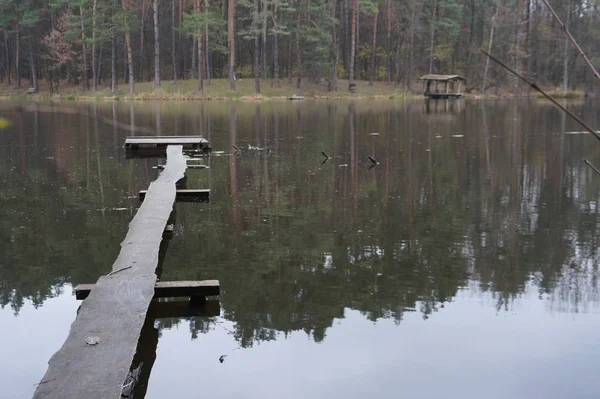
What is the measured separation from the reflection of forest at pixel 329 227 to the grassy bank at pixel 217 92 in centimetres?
3150

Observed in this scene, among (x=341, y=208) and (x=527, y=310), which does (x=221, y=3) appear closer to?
(x=341, y=208)

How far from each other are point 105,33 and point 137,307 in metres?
49.4

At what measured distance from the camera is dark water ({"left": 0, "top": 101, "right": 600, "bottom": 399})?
5.02 m

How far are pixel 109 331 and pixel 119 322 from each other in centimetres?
18

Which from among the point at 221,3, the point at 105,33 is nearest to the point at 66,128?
the point at 105,33

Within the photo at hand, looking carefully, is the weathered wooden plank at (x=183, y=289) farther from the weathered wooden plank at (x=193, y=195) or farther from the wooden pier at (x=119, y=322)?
the weathered wooden plank at (x=193, y=195)

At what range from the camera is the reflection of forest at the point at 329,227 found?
665 centimetres

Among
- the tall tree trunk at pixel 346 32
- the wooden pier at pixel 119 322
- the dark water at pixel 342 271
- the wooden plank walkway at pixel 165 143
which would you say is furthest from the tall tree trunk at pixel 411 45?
the wooden pier at pixel 119 322

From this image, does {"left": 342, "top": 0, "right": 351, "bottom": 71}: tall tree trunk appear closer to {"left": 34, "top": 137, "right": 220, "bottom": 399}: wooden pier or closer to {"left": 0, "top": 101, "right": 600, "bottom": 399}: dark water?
{"left": 0, "top": 101, "right": 600, "bottom": 399}: dark water

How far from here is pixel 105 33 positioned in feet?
167

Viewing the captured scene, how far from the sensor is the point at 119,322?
494 centimetres

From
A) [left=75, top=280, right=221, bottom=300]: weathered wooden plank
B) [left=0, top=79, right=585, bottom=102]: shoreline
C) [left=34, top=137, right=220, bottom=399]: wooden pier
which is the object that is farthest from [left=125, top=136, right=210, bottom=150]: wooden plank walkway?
[left=0, top=79, right=585, bottom=102]: shoreline

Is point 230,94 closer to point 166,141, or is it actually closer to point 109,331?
point 166,141

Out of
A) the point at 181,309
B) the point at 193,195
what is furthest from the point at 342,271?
the point at 193,195
